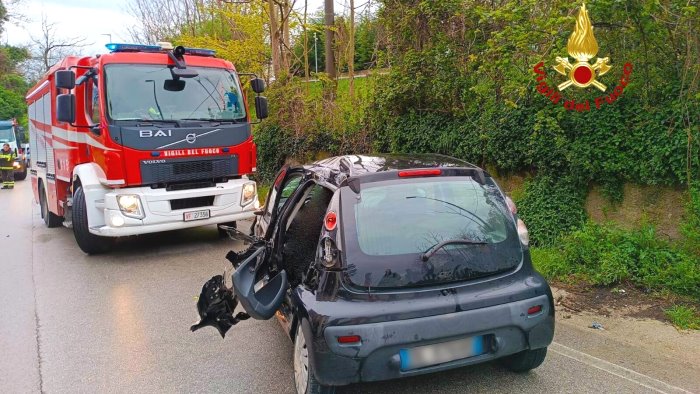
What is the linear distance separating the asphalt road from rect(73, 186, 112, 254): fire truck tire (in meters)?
0.87

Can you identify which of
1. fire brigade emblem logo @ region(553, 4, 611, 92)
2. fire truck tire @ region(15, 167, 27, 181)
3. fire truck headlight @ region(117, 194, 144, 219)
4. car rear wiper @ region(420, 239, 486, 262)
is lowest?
fire truck tire @ region(15, 167, 27, 181)

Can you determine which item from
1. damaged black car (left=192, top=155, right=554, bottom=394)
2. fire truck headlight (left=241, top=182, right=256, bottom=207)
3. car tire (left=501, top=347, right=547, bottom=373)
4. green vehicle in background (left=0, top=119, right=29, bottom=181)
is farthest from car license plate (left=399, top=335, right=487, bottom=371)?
green vehicle in background (left=0, top=119, right=29, bottom=181)

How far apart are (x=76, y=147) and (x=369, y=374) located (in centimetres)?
733

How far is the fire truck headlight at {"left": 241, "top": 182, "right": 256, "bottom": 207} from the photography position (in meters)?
8.39

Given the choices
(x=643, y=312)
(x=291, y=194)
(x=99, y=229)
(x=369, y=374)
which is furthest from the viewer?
(x=99, y=229)

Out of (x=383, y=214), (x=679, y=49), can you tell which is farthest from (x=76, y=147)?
(x=679, y=49)

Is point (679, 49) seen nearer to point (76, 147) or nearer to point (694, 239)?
point (694, 239)

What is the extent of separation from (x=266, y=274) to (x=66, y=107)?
523 cm

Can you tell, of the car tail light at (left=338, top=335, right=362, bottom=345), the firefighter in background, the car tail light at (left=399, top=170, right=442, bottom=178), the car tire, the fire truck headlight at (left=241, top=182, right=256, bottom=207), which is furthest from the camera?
the firefighter in background

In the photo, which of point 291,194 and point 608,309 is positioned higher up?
point 291,194

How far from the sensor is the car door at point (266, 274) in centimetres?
360

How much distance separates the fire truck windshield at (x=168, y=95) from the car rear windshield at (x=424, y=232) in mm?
5304

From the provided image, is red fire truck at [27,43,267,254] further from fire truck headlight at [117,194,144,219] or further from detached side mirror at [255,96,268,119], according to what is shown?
detached side mirror at [255,96,268,119]

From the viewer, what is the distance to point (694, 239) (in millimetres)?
5141
